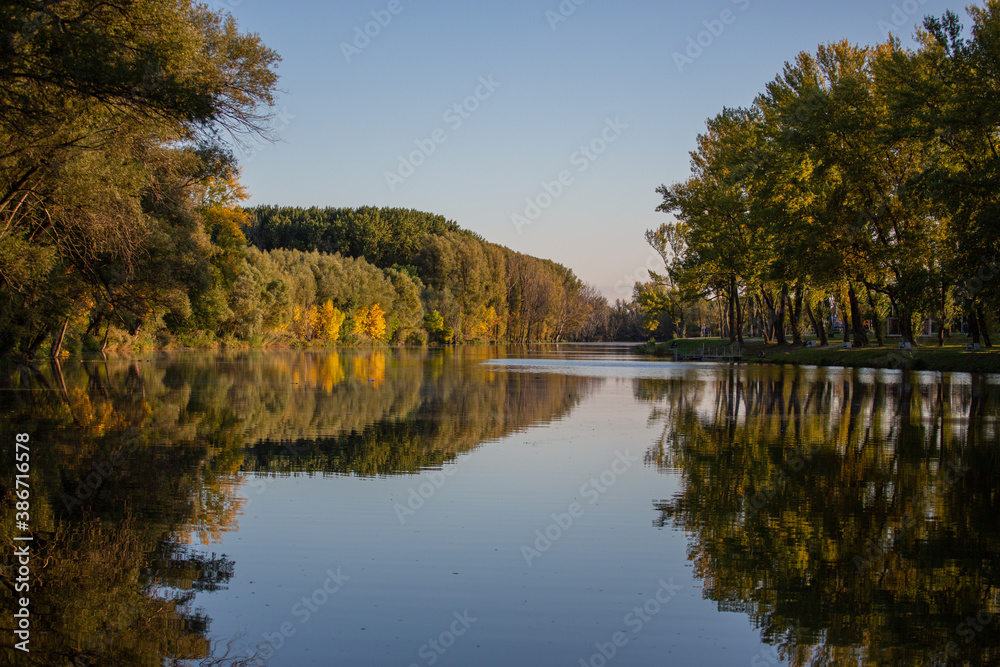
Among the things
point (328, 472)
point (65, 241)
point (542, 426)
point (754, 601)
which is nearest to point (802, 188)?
point (542, 426)

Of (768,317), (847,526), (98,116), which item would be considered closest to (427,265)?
(768,317)

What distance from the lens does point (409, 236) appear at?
131 metres

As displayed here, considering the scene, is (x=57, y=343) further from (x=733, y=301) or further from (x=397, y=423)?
(x=733, y=301)

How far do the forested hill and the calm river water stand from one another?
85497 millimetres

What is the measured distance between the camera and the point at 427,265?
4808 inches

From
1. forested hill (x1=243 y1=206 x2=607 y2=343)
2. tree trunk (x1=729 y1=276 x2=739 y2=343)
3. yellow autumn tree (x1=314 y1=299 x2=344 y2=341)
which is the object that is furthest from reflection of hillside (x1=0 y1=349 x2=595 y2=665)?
forested hill (x1=243 y1=206 x2=607 y2=343)

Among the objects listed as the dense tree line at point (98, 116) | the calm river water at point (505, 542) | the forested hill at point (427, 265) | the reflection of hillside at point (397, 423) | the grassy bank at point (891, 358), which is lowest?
the calm river water at point (505, 542)

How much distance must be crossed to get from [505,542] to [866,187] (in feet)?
123

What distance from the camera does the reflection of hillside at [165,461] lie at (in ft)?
18.1

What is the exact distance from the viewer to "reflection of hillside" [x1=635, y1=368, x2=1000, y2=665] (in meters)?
5.52

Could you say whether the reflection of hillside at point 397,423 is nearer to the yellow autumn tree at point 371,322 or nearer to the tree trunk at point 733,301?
the tree trunk at point 733,301

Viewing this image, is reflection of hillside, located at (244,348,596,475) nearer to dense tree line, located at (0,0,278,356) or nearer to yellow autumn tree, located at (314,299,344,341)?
dense tree line, located at (0,0,278,356)

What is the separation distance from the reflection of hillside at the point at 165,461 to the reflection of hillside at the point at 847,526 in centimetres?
378

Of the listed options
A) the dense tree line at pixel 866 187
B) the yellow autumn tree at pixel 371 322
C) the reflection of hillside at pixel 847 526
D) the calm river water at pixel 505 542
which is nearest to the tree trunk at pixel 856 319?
the dense tree line at pixel 866 187
